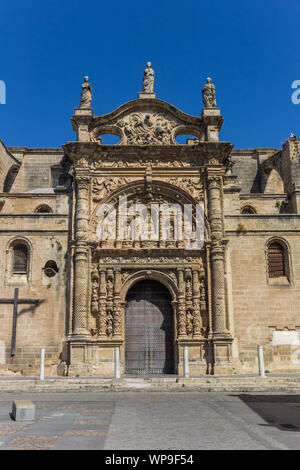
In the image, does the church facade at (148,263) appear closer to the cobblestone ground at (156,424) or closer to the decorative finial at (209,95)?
the decorative finial at (209,95)

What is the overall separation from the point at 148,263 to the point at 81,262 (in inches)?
112

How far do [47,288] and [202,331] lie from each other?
22.3 feet

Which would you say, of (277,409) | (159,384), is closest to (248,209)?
(159,384)

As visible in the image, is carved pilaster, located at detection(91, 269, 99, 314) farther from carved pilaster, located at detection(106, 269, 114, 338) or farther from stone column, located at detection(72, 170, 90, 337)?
carved pilaster, located at detection(106, 269, 114, 338)

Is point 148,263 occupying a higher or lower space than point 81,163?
lower

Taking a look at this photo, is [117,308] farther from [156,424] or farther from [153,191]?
[156,424]

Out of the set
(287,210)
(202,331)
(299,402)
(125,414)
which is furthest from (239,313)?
(125,414)

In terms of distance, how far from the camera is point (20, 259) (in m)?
21.7

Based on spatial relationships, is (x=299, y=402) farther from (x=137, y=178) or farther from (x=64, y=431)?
(x=137, y=178)

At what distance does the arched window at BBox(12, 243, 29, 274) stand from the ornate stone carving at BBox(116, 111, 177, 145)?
667cm

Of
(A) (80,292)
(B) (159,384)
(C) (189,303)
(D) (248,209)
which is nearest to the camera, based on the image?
(B) (159,384)

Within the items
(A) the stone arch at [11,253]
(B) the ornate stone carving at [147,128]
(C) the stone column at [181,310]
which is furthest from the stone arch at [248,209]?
(A) the stone arch at [11,253]

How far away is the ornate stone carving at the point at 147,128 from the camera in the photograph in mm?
22688

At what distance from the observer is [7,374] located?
65.4ft
